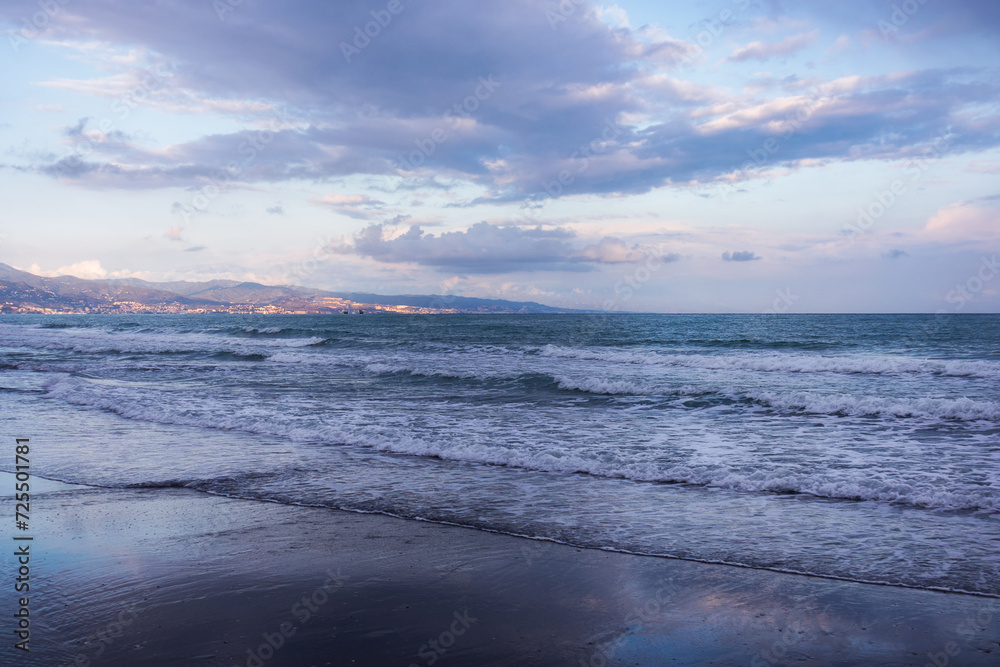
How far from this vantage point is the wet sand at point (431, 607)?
12.8 feet

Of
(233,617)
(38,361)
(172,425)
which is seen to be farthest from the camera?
(38,361)

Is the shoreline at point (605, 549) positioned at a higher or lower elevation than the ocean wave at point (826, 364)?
lower

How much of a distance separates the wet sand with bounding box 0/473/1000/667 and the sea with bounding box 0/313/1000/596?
1.99ft

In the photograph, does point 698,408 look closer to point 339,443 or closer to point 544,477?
point 544,477

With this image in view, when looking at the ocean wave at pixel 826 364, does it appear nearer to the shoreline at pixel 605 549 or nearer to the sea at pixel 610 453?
the sea at pixel 610 453

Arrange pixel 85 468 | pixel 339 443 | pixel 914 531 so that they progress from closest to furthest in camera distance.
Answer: pixel 914 531, pixel 85 468, pixel 339 443

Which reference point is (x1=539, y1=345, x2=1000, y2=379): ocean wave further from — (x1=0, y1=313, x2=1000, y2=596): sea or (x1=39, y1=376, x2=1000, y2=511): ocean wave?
(x1=39, y1=376, x2=1000, y2=511): ocean wave

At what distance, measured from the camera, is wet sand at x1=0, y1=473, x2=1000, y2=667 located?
12.8ft

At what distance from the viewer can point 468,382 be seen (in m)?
22.3

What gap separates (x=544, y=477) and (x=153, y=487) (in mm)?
5594

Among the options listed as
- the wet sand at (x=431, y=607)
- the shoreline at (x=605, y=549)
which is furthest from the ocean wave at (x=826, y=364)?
the wet sand at (x=431, y=607)

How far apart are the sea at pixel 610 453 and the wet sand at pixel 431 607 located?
61 centimetres

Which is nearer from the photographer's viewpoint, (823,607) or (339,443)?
(823,607)

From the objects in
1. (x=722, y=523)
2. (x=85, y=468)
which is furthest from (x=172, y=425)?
(x=722, y=523)
